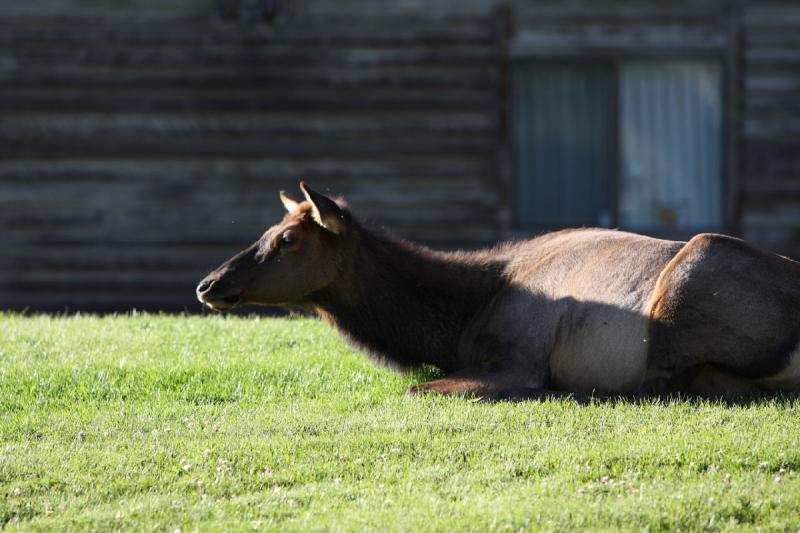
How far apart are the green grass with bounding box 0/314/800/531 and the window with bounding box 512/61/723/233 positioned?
6525 mm

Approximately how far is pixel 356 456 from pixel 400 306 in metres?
2.33

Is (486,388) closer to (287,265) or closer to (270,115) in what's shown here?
(287,265)

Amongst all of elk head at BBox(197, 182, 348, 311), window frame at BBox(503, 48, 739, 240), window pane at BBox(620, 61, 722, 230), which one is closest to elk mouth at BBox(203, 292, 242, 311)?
elk head at BBox(197, 182, 348, 311)

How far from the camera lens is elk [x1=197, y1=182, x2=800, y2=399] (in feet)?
21.7

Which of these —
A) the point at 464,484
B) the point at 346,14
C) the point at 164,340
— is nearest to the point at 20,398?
the point at 164,340

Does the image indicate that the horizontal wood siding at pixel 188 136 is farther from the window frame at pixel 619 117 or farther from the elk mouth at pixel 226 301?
the elk mouth at pixel 226 301

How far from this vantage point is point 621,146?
13.7 meters

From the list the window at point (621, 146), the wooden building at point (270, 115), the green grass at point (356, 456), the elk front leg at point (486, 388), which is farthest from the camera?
the window at point (621, 146)

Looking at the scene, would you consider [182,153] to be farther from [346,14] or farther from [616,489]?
[616,489]

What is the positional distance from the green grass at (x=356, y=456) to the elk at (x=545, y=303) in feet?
1.08

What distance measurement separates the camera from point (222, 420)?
6.34m

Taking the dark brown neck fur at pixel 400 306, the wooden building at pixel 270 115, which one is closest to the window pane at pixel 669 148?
the wooden building at pixel 270 115

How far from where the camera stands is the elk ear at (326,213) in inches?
294

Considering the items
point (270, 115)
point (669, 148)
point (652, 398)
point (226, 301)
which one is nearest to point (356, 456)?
point (652, 398)
